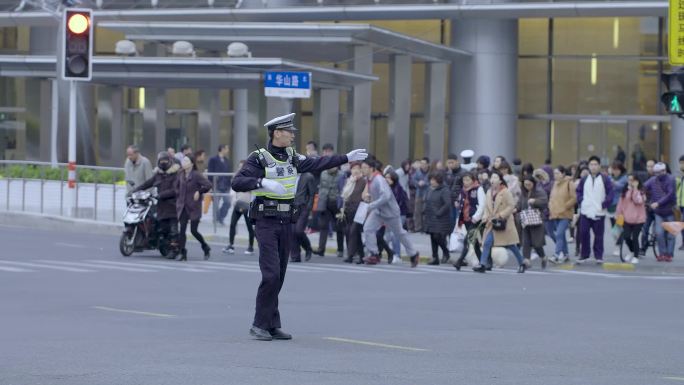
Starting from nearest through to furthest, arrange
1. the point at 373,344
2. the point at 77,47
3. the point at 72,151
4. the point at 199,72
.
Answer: the point at 373,344 < the point at 77,47 < the point at 72,151 < the point at 199,72

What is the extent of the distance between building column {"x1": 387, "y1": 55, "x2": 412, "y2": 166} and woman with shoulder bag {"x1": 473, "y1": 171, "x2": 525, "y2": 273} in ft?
53.9

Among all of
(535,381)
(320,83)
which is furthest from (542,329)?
(320,83)

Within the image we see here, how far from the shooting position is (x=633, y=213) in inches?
952

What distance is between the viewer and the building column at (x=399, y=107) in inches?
1510

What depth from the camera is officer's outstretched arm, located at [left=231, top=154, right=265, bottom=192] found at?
1193cm

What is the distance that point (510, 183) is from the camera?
23500mm

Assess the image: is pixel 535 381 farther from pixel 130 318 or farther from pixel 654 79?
pixel 654 79

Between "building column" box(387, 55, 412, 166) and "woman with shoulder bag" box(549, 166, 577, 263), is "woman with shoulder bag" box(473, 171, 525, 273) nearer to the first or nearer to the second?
"woman with shoulder bag" box(549, 166, 577, 263)

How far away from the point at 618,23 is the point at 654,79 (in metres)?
2.09

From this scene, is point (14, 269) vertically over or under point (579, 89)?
under

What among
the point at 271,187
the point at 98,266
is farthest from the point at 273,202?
the point at 98,266

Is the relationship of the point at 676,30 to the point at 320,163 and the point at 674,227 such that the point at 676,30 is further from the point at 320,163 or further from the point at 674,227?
the point at 320,163

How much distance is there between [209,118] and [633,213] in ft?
56.4

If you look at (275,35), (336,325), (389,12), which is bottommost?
(336,325)
